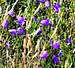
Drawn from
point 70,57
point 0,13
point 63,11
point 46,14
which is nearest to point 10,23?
point 0,13

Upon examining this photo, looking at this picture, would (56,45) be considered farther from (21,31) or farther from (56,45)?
(21,31)

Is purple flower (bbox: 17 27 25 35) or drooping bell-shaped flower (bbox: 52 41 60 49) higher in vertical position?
purple flower (bbox: 17 27 25 35)

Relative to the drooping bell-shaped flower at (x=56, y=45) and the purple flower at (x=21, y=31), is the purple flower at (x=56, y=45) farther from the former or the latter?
the purple flower at (x=21, y=31)

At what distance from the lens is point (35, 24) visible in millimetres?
2406

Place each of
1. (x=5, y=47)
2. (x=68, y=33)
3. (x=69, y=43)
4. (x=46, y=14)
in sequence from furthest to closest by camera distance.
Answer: (x=46, y=14)
(x=68, y=33)
(x=69, y=43)
(x=5, y=47)

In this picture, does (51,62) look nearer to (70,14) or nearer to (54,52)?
(54,52)

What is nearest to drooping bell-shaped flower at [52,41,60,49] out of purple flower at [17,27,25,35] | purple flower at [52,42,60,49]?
purple flower at [52,42,60,49]

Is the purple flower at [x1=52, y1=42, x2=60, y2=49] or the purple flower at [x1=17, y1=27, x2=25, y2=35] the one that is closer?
the purple flower at [x1=52, y1=42, x2=60, y2=49]

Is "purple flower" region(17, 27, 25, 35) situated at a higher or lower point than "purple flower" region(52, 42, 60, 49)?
higher

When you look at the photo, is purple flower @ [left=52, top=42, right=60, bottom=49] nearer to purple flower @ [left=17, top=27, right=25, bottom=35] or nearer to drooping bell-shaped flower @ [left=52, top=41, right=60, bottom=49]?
drooping bell-shaped flower @ [left=52, top=41, right=60, bottom=49]

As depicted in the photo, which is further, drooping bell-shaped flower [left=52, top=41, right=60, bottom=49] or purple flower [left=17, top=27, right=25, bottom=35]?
purple flower [left=17, top=27, right=25, bottom=35]

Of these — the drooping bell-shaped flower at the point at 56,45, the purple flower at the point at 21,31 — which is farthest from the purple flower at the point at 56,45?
the purple flower at the point at 21,31

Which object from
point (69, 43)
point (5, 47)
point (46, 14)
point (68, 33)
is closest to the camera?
point (5, 47)

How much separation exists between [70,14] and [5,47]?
0.82 meters
